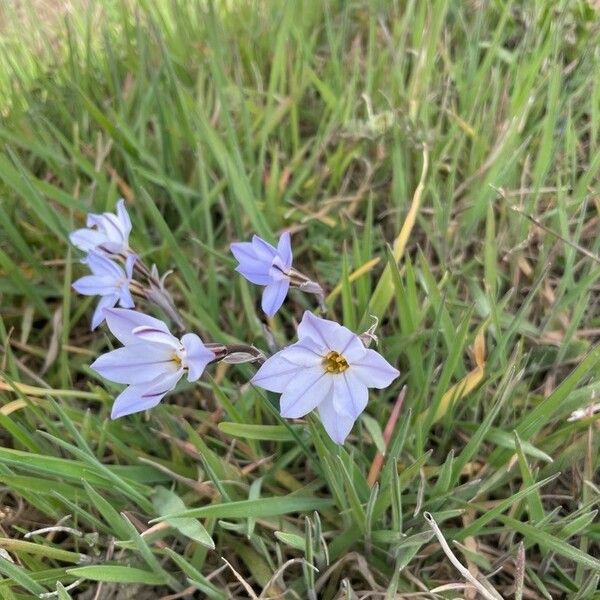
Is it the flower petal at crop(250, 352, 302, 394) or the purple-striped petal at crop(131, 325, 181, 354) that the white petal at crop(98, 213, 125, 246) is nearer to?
the purple-striped petal at crop(131, 325, 181, 354)

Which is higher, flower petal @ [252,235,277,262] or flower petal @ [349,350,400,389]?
flower petal @ [252,235,277,262]

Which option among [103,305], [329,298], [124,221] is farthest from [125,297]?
[329,298]

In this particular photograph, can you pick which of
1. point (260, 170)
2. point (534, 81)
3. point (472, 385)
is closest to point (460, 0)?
point (534, 81)

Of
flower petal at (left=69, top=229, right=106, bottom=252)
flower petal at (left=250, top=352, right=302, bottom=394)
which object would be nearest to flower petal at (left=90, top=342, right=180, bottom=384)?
flower petal at (left=250, top=352, right=302, bottom=394)

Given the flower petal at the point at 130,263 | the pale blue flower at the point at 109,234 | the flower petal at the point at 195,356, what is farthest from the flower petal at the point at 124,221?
the flower petal at the point at 195,356

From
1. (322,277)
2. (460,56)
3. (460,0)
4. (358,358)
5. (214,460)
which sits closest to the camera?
(358,358)

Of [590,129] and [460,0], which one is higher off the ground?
[460,0]

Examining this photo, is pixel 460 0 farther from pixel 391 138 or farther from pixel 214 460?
pixel 214 460
